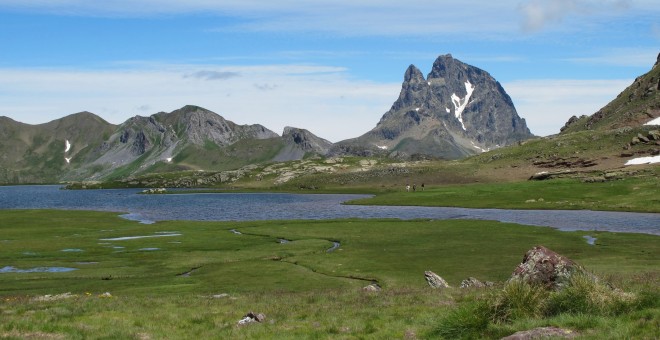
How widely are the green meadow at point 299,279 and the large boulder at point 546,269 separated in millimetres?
2178

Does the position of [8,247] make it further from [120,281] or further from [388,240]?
[388,240]

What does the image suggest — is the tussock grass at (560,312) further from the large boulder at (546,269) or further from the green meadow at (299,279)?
the large boulder at (546,269)

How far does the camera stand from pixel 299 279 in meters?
49.8

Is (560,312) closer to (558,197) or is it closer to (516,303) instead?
(516,303)

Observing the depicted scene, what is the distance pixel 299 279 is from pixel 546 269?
86.0 feet

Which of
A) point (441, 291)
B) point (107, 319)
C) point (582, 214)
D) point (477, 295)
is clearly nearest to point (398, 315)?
point (477, 295)

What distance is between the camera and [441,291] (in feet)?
115

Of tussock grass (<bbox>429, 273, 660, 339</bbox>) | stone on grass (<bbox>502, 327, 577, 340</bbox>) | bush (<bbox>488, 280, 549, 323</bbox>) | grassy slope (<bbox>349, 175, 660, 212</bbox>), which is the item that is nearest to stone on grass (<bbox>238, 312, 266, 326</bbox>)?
tussock grass (<bbox>429, 273, 660, 339</bbox>)

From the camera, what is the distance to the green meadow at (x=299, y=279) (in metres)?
22.7

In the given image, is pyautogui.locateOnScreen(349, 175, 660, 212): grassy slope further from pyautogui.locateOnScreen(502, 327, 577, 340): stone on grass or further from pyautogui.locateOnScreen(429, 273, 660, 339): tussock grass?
pyautogui.locateOnScreen(502, 327, 577, 340): stone on grass

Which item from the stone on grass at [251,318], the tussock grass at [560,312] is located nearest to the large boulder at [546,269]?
the tussock grass at [560,312]

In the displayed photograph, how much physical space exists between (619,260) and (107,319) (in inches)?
1853

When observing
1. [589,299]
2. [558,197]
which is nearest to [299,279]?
[589,299]

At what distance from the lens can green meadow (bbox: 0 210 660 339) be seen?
22688mm
